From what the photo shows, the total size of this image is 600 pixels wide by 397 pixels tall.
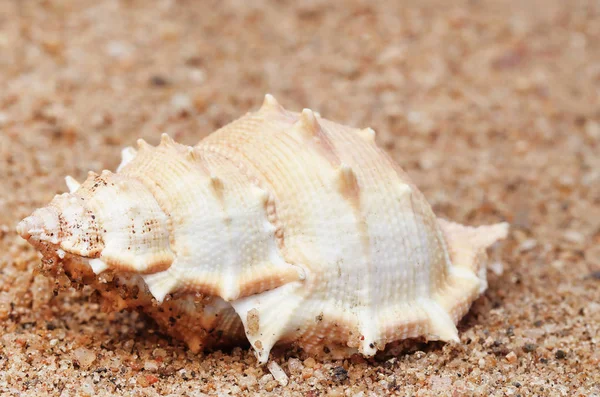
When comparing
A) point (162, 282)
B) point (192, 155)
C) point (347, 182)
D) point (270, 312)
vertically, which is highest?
point (192, 155)

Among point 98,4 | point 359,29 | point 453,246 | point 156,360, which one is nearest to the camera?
point 156,360

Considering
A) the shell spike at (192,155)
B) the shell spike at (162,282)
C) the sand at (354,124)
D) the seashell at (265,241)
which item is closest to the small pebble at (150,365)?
the sand at (354,124)

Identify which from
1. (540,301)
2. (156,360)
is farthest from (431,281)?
(156,360)

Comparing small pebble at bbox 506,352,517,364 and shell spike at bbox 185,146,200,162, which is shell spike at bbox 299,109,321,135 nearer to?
shell spike at bbox 185,146,200,162

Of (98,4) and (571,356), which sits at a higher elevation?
(98,4)

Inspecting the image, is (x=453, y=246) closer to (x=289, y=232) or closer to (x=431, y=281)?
(x=431, y=281)

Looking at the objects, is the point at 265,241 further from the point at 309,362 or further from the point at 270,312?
the point at 309,362

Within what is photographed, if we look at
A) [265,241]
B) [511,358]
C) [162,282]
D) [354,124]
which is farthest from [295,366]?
[354,124]
